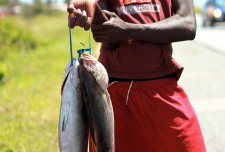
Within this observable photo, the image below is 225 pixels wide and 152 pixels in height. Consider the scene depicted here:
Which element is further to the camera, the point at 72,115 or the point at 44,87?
the point at 44,87

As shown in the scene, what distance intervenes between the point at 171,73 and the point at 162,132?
0.32 m

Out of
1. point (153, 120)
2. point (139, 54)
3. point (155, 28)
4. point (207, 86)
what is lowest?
point (207, 86)

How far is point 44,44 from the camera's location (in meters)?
15.1

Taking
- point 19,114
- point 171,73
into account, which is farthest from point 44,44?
point 171,73

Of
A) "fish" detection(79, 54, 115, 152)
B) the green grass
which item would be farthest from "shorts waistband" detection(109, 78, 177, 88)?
the green grass

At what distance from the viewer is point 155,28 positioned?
1.86 m

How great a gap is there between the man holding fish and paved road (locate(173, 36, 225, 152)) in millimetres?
2500

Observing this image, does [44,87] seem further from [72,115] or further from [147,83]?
[72,115]

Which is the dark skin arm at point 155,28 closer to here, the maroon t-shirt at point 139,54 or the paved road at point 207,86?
the maroon t-shirt at point 139,54

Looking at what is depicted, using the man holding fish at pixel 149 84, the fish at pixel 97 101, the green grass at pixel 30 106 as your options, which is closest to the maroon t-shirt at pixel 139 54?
the man holding fish at pixel 149 84

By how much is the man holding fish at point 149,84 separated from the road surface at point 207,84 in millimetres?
2500

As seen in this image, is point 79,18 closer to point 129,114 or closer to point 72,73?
point 72,73

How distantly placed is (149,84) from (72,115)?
1.89 ft

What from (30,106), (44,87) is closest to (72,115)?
(30,106)
